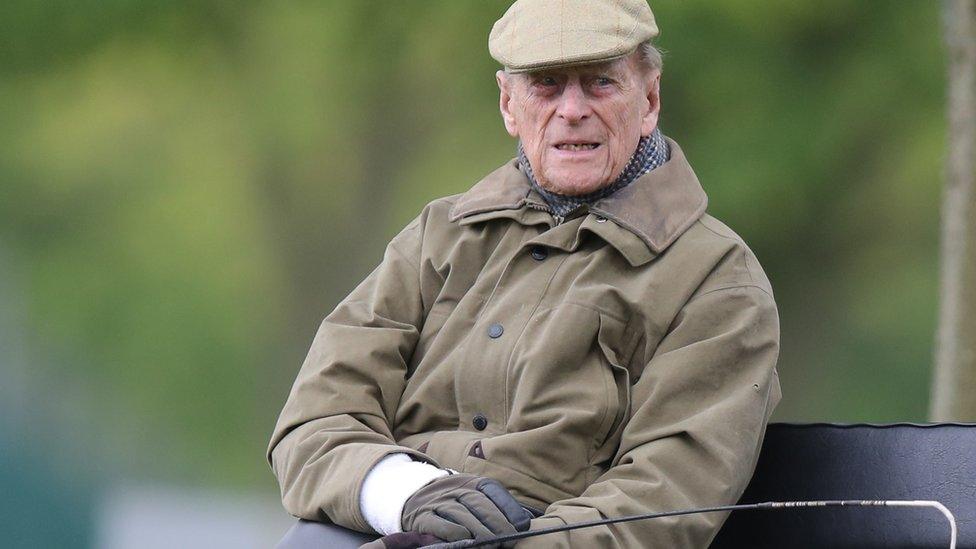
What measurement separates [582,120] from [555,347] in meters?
0.43

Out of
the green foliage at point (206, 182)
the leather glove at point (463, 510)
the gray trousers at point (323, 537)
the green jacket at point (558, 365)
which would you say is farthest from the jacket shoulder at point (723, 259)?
the green foliage at point (206, 182)

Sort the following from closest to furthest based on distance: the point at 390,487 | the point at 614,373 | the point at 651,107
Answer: the point at 390,487, the point at 614,373, the point at 651,107

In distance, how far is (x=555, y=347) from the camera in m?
2.68

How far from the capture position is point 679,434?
2.53 m

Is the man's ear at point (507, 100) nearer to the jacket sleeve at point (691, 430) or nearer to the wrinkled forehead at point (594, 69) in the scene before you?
the wrinkled forehead at point (594, 69)

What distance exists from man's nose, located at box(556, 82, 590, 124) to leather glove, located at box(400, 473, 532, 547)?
27.5 inches

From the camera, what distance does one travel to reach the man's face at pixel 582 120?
2.80m

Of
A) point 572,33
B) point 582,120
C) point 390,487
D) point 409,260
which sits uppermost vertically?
point 572,33

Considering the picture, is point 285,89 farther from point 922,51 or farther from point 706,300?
point 706,300

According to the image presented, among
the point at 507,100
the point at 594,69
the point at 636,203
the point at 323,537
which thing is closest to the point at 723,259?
the point at 636,203

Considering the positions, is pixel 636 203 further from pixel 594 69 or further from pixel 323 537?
pixel 323 537

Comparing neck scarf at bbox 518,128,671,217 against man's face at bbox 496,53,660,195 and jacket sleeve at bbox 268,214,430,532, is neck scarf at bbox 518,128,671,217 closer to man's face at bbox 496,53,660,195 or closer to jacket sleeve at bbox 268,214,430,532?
man's face at bbox 496,53,660,195

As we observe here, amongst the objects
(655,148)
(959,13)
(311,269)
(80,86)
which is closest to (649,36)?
(655,148)

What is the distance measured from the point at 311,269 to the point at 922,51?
90.6 inches
